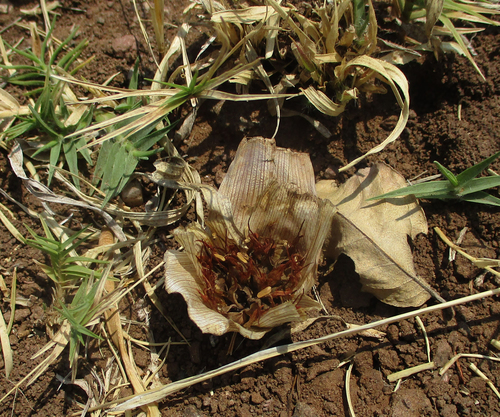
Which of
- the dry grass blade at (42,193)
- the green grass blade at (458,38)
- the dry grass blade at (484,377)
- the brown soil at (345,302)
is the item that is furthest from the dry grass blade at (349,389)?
the green grass blade at (458,38)

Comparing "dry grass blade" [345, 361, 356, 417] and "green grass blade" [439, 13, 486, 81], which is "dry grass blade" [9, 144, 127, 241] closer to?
"dry grass blade" [345, 361, 356, 417]

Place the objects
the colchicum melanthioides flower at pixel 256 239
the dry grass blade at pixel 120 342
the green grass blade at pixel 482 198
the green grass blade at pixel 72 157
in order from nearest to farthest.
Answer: the colchicum melanthioides flower at pixel 256 239, the green grass blade at pixel 482 198, the dry grass blade at pixel 120 342, the green grass blade at pixel 72 157

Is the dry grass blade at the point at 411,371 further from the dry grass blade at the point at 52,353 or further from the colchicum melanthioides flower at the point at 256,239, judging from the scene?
the dry grass blade at the point at 52,353

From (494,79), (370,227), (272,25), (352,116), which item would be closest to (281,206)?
(370,227)

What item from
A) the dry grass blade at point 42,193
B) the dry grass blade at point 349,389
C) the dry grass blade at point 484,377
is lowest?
the dry grass blade at point 349,389

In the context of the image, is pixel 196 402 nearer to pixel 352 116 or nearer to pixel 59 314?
pixel 59 314

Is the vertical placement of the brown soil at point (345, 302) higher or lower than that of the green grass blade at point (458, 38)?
lower

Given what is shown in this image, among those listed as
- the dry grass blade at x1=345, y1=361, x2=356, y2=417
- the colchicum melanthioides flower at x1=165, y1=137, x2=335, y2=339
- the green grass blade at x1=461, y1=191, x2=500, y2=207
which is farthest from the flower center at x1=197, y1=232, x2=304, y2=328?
the green grass blade at x1=461, y1=191, x2=500, y2=207
